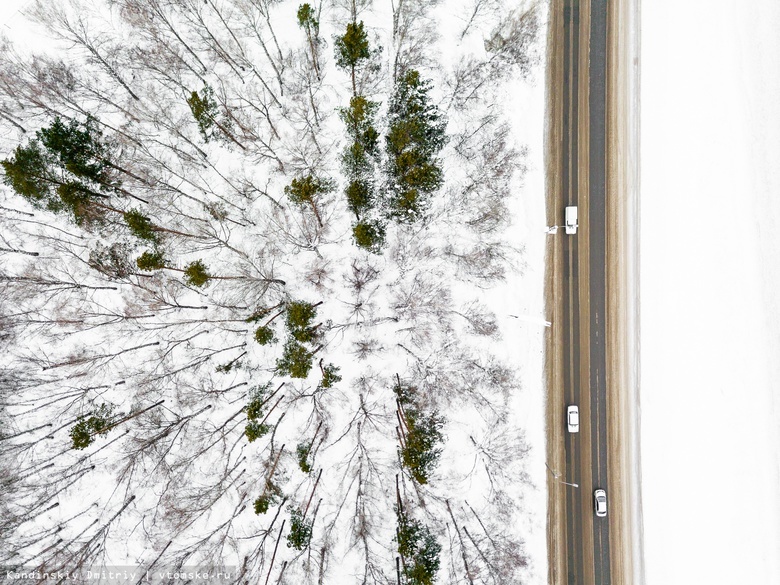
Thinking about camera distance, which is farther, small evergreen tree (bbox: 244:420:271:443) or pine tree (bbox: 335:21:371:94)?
small evergreen tree (bbox: 244:420:271:443)

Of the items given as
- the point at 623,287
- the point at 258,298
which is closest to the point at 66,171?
the point at 258,298

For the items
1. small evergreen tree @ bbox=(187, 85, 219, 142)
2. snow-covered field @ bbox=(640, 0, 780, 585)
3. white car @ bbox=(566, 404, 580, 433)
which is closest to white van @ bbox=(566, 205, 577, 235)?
snow-covered field @ bbox=(640, 0, 780, 585)

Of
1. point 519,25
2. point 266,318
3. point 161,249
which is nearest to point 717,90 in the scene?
point 519,25

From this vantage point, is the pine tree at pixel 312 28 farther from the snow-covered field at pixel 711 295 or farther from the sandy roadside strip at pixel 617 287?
the snow-covered field at pixel 711 295

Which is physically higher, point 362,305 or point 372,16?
point 372,16

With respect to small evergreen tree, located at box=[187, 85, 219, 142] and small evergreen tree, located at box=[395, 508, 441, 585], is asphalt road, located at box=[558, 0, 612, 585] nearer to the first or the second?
small evergreen tree, located at box=[395, 508, 441, 585]

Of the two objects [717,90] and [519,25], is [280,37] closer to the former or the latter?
[519,25]
